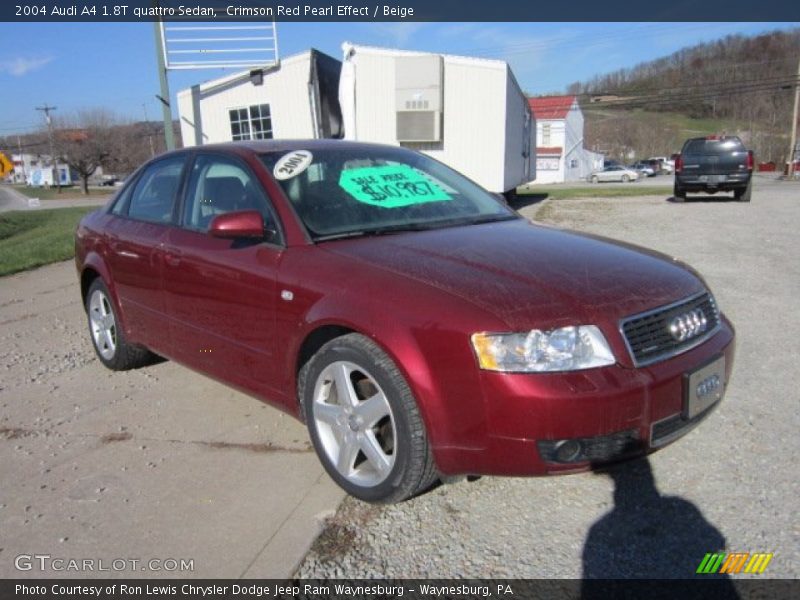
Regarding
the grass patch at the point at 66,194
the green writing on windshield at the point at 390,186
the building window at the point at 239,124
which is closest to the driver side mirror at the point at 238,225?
the green writing on windshield at the point at 390,186

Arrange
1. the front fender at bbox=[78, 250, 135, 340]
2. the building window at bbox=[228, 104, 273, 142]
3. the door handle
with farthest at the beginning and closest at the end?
the building window at bbox=[228, 104, 273, 142] → the front fender at bbox=[78, 250, 135, 340] → the door handle

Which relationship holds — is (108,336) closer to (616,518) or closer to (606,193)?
(616,518)

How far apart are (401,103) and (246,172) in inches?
500

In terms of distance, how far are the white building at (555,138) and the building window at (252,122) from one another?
40.8 m

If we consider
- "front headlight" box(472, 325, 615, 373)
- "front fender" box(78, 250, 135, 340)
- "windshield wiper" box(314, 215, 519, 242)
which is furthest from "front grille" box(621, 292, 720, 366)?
"front fender" box(78, 250, 135, 340)

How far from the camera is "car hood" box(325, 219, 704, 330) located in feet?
7.64

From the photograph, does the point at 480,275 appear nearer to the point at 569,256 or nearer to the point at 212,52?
the point at 569,256

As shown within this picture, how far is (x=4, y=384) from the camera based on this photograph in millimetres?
4461

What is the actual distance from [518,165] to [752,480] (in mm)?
17439

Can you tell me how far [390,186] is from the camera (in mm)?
3482

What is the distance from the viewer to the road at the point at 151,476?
2463mm

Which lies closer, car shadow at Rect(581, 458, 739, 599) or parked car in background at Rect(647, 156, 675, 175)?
car shadow at Rect(581, 458, 739, 599)

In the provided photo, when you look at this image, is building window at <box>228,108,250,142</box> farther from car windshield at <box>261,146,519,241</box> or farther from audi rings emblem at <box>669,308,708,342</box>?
audi rings emblem at <box>669,308,708,342</box>

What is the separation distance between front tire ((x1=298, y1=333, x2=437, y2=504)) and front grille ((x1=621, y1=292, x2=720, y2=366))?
2.77ft
